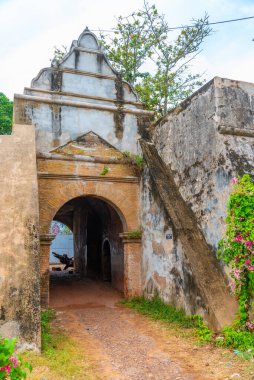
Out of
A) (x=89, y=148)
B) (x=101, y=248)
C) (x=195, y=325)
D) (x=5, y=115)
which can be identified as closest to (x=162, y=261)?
(x=195, y=325)

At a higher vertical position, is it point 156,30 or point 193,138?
point 156,30

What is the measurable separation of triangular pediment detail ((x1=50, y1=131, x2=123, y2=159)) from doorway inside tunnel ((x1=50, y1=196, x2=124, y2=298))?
1.42 m

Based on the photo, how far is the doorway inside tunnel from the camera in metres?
9.75

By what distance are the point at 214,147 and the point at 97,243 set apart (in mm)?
7055

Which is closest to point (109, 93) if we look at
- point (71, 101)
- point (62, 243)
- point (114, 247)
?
point (71, 101)

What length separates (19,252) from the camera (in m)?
4.56

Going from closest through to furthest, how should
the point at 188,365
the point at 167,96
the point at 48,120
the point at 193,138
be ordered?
the point at 188,365
the point at 193,138
the point at 48,120
the point at 167,96

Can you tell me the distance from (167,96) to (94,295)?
27.3 feet

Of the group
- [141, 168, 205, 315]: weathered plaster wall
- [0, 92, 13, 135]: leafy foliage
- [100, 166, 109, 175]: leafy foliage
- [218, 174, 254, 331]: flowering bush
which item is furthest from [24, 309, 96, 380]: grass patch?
[0, 92, 13, 135]: leafy foliage

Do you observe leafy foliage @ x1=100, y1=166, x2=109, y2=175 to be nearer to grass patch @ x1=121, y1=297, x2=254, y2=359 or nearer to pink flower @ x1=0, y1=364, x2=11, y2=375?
grass patch @ x1=121, y1=297, x2=254, y2=359

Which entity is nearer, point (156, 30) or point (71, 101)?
point (71, 101)

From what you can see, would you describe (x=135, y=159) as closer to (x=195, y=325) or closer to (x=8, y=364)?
(x=195, y=325)

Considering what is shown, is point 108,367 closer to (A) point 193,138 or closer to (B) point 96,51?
(A) point 193,138

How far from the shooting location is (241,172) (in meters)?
5.71
